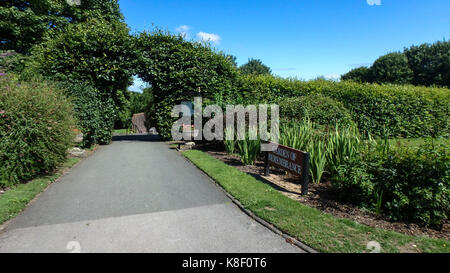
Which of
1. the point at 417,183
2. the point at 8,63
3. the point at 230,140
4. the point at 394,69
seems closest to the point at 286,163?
the point at 417,183

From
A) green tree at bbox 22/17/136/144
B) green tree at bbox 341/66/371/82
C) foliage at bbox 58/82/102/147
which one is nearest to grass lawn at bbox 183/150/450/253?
foliage at bbox 58/82/102/147

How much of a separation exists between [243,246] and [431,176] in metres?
3.23

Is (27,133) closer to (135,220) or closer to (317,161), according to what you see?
(135,220)

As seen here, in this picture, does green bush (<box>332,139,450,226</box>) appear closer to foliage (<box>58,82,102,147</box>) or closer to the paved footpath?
the paved footpath

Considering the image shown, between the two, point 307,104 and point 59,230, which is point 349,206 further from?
point 307,104

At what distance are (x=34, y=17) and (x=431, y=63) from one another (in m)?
49.7

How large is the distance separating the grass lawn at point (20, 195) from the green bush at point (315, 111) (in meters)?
7.51

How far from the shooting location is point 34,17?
18.7 metres

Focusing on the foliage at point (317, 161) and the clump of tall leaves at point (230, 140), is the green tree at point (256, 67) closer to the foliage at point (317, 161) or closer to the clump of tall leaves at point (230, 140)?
the clump of tall leaves at point (230, 140)

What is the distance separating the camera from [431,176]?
3945 mm

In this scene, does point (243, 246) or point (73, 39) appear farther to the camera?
point (73, 39)

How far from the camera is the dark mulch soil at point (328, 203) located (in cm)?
367

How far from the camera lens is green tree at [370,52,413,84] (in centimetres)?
3828
